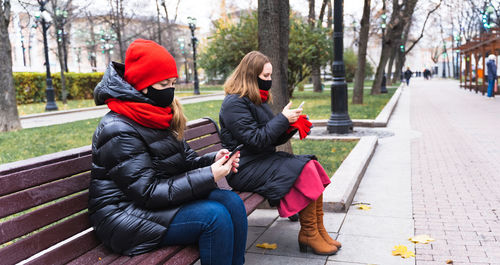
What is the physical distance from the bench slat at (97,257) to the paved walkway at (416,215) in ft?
4.04

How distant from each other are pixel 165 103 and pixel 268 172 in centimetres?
111

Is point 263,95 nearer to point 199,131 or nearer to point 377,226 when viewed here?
point 199,131

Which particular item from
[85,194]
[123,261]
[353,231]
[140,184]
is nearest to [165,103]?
[140,184]

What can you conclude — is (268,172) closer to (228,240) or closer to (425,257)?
(228,240)

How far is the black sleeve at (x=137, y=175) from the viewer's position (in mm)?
2326

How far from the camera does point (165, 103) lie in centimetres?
260

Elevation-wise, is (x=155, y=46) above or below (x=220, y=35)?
below

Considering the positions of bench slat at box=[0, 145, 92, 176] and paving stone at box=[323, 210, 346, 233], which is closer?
bench slat at box=[0, 145, 92, 176]

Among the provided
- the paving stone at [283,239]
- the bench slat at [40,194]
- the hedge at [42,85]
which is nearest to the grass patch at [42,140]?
the paving stone at [283,239]

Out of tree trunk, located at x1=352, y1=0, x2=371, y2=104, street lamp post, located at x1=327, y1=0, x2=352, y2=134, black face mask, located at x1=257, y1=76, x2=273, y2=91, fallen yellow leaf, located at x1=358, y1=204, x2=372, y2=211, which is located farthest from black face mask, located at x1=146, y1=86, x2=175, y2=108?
tree trunk, located at x1=352, y1=0, x2=371, y2=104

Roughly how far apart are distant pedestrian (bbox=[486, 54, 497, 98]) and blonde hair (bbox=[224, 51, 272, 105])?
1731 centimetres

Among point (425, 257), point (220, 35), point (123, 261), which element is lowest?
point (425, 257)

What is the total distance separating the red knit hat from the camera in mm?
2471

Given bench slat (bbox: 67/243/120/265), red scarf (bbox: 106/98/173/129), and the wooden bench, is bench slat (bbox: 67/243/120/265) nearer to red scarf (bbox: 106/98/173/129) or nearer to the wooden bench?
the wooden bench
